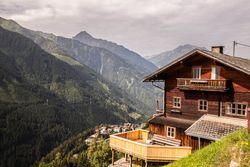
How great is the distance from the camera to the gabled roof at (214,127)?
86.7 feet

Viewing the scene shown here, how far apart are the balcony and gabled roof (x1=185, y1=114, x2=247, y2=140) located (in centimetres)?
295

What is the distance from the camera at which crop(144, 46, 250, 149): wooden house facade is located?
27344mm

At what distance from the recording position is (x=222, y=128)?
26984mm

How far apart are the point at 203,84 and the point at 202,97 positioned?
5.50 ft

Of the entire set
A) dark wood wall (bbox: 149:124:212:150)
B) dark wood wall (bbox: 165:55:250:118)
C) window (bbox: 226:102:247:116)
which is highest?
dark wood wall (bbox: 165:55:250:118)

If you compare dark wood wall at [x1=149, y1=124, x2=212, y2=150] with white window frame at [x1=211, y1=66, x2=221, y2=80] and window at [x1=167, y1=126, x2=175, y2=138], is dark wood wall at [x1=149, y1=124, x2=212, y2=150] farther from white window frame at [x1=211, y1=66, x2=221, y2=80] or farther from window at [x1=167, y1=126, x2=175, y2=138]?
white window frame at [x1=211, y1=66, x2=221, y2=80]

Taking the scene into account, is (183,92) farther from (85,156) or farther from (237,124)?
(85,156)

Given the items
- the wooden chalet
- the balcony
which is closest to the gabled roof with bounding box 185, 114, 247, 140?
the wooden chalet

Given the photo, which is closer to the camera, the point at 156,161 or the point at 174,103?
the point at 156,161

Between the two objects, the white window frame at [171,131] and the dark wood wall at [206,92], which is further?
the white window frame at [171,131]

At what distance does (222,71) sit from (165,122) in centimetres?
825

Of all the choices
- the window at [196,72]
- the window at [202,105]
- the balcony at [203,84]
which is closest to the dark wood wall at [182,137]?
the window at [202,105]

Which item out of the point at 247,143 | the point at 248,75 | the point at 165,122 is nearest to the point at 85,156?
the point at 165,122

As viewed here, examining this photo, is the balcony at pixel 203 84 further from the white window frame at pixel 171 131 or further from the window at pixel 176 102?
the white window frame at pixel 171 131
